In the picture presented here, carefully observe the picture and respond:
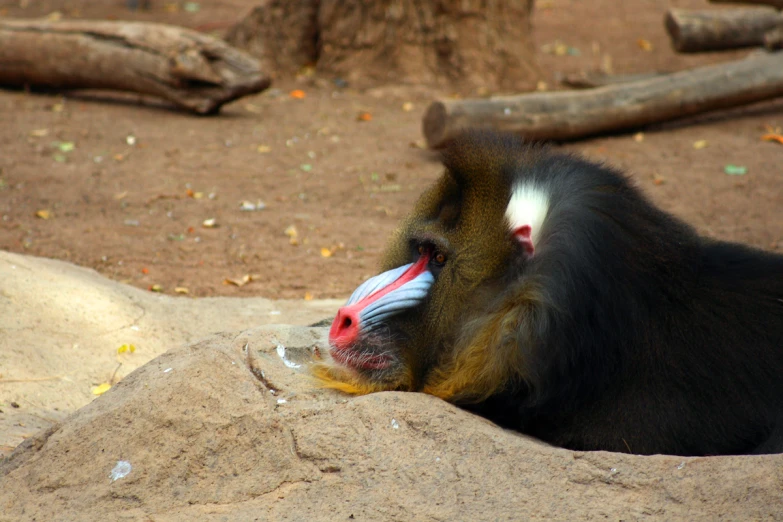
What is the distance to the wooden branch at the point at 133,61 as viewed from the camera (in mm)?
9594

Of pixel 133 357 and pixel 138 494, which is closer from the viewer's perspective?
pixel 138 494

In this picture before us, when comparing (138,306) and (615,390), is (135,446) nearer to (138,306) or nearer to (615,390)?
(615,390)

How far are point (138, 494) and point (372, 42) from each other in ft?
30.6

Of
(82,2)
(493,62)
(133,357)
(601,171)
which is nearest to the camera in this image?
(601,171)

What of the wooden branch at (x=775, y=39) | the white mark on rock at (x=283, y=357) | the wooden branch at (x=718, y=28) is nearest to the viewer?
the white mark on rock at (x=283, y=357)

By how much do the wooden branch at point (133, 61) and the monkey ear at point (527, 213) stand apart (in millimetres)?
6877

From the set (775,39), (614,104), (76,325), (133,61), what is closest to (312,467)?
(76,325)

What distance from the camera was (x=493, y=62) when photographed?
11.4 metres

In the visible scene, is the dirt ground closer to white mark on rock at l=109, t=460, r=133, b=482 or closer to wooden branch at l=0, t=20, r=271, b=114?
wooden branch at l=0, t=20, r=271, b=114

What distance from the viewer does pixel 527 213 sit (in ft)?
10.8

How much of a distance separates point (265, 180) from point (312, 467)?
6030mm

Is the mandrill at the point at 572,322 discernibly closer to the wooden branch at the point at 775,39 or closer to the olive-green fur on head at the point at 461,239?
the olive-green fur on head at the point at 461,239

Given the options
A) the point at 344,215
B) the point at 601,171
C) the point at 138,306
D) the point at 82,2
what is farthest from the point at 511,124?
the point at 82,2

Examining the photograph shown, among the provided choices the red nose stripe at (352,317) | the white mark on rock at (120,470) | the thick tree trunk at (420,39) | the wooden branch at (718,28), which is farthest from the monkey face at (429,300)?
the wooden branch at (718,28)
